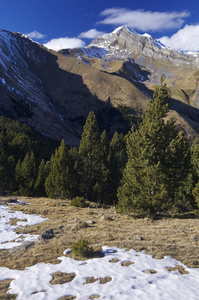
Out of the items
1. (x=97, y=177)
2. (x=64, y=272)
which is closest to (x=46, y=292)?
(x=64, y=272)

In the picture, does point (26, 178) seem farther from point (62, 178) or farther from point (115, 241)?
point (115, 241)

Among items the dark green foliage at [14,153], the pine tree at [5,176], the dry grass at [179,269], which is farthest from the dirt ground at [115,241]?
the dark green foliage at [14,153]

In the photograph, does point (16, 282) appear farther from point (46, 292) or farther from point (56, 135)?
point (56, 135)

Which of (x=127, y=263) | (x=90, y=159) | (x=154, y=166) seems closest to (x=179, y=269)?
(x=127, y=263)

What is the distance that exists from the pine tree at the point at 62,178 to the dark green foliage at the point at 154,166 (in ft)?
48.0

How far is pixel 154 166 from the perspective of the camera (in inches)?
739

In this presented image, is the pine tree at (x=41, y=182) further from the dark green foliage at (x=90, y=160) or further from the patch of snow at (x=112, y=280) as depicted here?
the patch of snow at (x=112, y=280)

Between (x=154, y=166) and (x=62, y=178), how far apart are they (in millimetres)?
18781

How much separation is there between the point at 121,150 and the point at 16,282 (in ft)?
162

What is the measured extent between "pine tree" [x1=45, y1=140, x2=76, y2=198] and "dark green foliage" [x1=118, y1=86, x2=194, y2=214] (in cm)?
1464

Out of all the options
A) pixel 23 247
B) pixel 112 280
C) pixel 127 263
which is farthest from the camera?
pixel 23 247

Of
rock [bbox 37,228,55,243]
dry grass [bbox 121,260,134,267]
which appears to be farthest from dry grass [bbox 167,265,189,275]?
rock [bbox 37,228,55,243]

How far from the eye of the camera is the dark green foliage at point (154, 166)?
62.6 feet

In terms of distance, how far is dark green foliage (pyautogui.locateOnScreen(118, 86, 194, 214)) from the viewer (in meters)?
19.1
